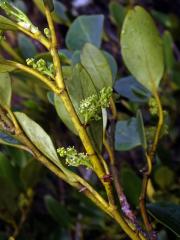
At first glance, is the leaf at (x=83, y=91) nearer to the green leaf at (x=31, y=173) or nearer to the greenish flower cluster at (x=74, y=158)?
the greenish flower cluster at (x=74, y=158)

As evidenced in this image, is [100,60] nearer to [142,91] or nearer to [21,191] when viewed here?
[142,91]

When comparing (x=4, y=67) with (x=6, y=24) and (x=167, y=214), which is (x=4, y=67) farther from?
(x=167, y=214)

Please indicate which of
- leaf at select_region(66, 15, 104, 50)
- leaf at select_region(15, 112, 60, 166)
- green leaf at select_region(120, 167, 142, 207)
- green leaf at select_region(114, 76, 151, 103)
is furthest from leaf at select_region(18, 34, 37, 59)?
leaf at select_region(15, 112, 60, 166)

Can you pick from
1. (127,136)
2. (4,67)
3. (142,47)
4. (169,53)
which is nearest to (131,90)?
(127,136)

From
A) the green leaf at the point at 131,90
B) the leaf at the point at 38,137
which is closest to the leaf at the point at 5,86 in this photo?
the leaf at the point at 38,137

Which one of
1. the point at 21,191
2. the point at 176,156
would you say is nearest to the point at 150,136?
the point at 21,191
